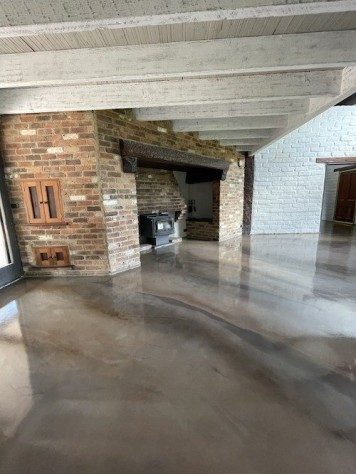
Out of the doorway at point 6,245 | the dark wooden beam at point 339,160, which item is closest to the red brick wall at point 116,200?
the doorway at point 6,245

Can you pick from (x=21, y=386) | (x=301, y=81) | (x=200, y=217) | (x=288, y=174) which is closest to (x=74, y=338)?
(x=21, y=386)

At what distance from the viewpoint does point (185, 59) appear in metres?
1.88

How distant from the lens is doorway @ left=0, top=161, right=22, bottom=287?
3.11m

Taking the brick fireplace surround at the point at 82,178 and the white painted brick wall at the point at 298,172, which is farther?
the white painted brick wall at the point at 298,172

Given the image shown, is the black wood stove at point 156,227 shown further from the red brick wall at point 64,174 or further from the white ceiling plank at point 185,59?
the white ceiling plank at point 185,59

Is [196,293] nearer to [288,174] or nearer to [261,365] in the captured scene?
[261,365]

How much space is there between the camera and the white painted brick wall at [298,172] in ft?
18.9

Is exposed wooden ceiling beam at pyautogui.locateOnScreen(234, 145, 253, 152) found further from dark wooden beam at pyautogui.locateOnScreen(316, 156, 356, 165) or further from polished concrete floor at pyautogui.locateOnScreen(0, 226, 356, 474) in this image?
polished concrete floor at pyautogui.locateOnScreen(0, 226, 356, 474)

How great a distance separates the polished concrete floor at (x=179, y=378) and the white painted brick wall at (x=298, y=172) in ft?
11.8

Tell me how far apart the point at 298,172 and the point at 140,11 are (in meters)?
5.91

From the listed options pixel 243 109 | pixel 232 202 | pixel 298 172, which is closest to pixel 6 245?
pixel 243 109

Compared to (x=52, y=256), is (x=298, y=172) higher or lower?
higher

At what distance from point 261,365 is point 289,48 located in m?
2.39

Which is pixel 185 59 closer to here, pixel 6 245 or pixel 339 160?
pixel 6 245
